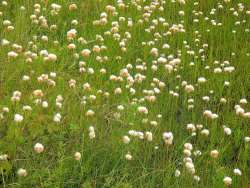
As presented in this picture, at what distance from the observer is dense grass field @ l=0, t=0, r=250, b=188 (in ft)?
12.7

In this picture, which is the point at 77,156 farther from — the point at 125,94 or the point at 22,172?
the point at 125,94

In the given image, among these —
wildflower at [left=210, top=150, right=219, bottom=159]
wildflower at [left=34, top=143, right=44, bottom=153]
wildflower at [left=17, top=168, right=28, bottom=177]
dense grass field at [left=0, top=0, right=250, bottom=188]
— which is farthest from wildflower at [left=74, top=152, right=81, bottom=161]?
wildflower at [left=210, top=150, right=219, bottom=159]

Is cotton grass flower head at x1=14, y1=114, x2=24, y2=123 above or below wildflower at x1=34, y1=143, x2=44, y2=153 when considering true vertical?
above

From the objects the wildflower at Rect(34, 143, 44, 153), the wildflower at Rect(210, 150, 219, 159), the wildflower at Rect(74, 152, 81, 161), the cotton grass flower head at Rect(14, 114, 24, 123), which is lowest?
the wildflower at Rect(210, 150, 219, 159)

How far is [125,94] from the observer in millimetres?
5051

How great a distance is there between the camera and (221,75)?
6062 millimetres

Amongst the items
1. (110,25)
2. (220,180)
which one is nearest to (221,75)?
(110,25)

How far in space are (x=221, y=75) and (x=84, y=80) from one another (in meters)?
1.62

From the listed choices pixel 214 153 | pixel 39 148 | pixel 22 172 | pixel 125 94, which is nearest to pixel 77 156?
pixel 39 148

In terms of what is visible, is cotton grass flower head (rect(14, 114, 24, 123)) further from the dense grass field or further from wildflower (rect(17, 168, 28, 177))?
wildflower (rect(17, 168, 28, 177))

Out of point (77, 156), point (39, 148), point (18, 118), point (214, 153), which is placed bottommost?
point (214, 153)

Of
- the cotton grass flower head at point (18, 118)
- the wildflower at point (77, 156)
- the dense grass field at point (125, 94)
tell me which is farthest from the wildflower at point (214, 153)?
the cotton grass flower head at point (18, 118)

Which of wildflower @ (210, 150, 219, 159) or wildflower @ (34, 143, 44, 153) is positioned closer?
wildflower @ (34, 143, 44, 153)

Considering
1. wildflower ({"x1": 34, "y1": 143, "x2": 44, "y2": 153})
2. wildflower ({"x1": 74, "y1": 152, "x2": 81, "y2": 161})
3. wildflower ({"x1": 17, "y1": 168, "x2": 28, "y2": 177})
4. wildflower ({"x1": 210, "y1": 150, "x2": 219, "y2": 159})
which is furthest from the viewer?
wildflower ({"x1": 210, "y1": 150, "x2": 219, "y2": 159})
